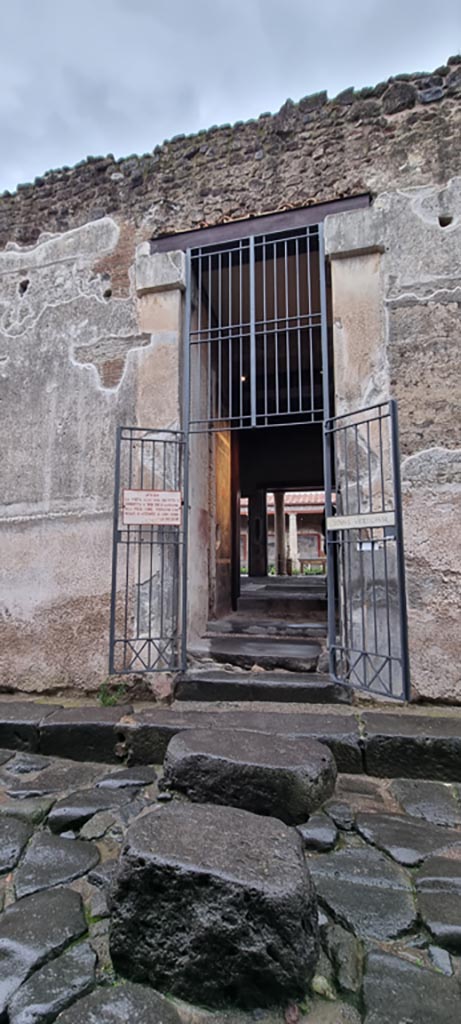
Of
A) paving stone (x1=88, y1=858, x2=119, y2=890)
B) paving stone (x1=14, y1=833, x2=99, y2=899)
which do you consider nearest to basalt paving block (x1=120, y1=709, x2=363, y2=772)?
paving stone (x1=14, y1=833, x2=99, y2=899)

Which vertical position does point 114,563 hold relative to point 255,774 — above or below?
above

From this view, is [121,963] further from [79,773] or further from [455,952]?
[79,773]

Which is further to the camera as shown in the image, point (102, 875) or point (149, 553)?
point (149, 553)

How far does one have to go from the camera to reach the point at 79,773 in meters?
2.88

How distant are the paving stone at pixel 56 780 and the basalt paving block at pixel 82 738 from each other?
3.0 inches

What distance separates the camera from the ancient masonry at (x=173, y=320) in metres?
3.55

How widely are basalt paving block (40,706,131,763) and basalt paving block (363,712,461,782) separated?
1.58 meters

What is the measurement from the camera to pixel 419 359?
3619 mm

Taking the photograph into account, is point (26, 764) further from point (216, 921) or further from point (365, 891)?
point (365, 891)

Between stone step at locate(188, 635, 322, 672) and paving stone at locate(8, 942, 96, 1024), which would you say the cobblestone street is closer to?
paving stone at locate(8, 942, 96, 1024)

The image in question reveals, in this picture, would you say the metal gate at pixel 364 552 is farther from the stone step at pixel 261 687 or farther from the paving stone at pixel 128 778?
the paving stone at pixel 128 778

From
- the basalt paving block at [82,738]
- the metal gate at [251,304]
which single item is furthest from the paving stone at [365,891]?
the metal gate at [251,304]

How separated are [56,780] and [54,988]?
1.49m

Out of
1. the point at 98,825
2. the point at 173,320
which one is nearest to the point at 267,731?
the point at 98,825
